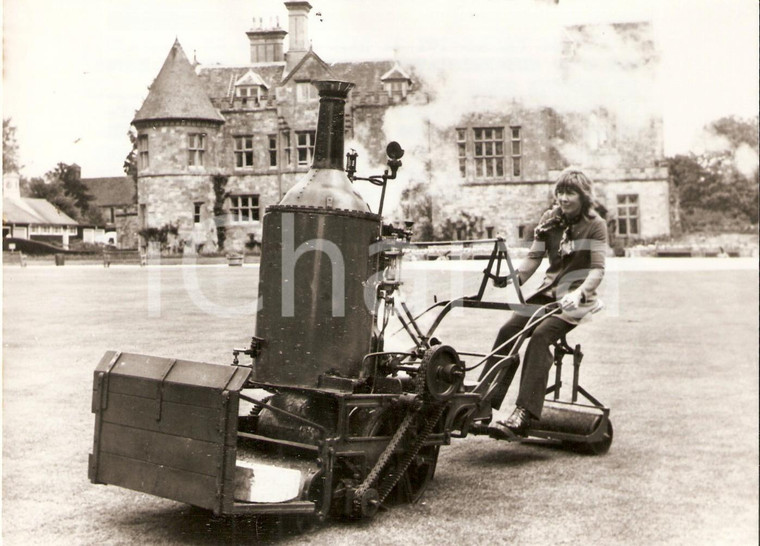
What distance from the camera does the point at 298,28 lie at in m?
6.66

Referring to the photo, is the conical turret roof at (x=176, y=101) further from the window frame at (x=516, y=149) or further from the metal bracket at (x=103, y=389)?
the window frame at (x=516, y=149)

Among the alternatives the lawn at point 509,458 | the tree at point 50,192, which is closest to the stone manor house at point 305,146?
the tree at point 50,192

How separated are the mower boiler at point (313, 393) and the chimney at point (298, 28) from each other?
1749 mm

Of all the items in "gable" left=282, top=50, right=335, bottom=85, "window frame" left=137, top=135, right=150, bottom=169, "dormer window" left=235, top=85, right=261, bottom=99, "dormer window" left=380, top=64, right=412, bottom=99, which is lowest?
"gable" left=282, top=50, right=335, bottom=85

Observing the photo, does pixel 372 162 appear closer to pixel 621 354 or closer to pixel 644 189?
pixel 621 354

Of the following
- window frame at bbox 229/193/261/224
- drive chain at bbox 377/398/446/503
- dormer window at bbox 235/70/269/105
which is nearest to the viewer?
drive chain at bbox 377/398/446/503

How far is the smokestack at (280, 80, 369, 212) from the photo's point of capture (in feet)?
15.1

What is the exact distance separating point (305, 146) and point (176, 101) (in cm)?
307

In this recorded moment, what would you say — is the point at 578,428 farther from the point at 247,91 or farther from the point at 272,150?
the point at 272,150

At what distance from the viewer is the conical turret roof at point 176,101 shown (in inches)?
481

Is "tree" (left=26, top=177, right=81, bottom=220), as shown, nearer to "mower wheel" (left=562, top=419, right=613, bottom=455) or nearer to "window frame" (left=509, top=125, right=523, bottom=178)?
"mower wheel" (left=562, top=419, right=613, bottom=455)

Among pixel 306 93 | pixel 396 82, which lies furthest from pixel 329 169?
pixel 306 93

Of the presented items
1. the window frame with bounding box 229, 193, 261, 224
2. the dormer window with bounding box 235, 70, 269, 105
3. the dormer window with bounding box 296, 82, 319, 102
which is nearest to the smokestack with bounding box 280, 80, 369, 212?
the dormer window with bounding box 235, 70, 269, 105

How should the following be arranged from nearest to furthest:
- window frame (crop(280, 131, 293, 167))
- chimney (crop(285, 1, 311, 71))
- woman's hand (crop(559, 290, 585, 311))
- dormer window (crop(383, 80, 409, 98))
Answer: woman's hand (crop(559, 290, 585, 311)) < chimney (crop(285, 1, 311, 71)) < dormer window (crop(383, 80, 409, 98)) < window frame (crop(280, 131, 293, 167))
